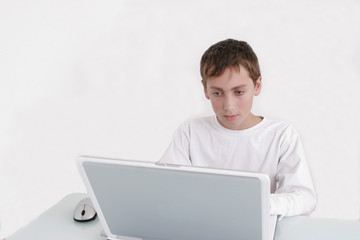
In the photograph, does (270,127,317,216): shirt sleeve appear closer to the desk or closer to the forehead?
the desk

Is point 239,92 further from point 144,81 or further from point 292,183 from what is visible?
point 144,81

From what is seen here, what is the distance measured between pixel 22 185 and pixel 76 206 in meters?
1.44

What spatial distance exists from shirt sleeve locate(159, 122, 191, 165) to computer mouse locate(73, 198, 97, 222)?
409 millimetres

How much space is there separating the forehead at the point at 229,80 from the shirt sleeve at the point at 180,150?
310mm

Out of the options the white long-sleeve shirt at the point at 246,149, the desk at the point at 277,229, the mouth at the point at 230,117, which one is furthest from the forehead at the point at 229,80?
the desk at the point at 277,229

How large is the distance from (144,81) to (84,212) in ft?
3.61

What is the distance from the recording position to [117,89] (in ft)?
7.01

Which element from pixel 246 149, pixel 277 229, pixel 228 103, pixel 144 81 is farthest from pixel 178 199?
pixel 144 81

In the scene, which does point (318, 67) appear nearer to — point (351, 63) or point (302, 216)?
point (351, 63)

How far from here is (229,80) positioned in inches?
48.1

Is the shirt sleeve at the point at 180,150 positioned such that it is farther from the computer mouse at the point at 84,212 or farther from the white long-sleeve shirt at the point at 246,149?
the computer mouse at the point at 84,212

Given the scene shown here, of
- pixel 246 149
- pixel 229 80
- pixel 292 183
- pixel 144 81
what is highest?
pixel 144 81

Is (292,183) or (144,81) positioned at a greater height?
(144,81)

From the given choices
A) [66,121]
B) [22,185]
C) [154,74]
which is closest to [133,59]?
[154,74]
